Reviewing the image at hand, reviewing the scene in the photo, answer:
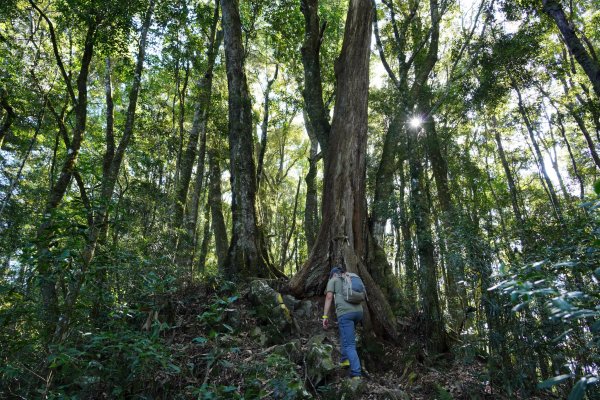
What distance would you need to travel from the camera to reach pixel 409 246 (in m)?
9.67

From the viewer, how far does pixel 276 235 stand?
10297 millimetres

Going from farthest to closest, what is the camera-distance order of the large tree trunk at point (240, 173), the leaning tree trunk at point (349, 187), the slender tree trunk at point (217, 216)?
the slender tree trunk at point (217, 216), the large tree trunk at point (240, 173), the leaning tree trunk at point (349, 187)

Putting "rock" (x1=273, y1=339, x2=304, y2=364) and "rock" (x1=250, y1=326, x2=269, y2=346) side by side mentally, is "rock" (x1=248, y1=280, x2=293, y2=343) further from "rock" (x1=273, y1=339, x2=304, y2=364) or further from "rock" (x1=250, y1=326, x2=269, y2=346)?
"rock" (x1=273, y1=339, x2=304, y2=364)

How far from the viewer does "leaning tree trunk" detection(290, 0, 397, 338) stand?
25.9 feet

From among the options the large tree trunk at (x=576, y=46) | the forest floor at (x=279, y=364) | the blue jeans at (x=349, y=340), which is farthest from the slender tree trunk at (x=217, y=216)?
the large tree trunk at (x=576, y=46)

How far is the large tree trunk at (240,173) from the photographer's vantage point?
28.5 ft

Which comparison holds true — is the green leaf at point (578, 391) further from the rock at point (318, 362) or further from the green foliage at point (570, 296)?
the rock at point (318, 362)

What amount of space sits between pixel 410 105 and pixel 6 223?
43.5 feet

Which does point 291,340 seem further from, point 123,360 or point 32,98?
point 32,98

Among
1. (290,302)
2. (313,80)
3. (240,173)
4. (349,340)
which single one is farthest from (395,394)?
(313,80)

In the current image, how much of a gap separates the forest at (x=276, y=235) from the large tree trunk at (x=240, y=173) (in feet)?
0.17

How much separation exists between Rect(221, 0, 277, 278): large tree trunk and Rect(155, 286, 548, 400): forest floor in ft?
3.78

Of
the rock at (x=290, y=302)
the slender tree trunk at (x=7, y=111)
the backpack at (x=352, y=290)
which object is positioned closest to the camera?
the backpack at (x=352, y=290)

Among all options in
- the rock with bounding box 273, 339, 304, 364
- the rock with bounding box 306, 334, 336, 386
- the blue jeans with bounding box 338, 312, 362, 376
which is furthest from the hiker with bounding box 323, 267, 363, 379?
the rock with bounding box 273, 339, 304, 364
